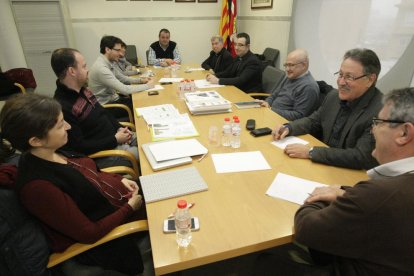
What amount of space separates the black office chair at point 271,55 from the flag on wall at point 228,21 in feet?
2.70

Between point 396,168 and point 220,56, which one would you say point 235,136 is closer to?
point 396,168

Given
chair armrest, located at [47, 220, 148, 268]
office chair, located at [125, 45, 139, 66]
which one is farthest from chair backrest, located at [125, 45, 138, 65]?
chair armrest, located at [47, 220, 148, 268]

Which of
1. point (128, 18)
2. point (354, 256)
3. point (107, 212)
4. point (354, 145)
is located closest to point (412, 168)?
point (354, 256)

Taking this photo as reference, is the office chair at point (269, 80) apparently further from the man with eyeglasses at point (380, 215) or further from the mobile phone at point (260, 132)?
the man with eyeglasses at point (380, 215)

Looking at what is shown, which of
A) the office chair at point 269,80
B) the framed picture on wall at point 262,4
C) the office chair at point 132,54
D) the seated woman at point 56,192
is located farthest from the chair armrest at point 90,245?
the office chair at point 132,54

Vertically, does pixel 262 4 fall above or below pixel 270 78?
above

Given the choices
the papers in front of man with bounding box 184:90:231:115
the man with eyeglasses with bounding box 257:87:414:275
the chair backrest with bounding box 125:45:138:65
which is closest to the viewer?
the man with eyeglasses with bounding box 257:87:414:275

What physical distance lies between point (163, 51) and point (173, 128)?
3.46 m

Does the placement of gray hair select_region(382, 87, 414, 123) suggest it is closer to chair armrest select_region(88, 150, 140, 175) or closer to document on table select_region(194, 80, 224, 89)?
chair armrest select_region(88, 150, 140, 175)

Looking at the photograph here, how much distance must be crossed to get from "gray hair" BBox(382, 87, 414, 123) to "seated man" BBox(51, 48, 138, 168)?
5.51 feet

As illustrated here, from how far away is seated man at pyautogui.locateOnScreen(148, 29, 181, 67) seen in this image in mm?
4750

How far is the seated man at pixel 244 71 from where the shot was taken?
3.36 metres

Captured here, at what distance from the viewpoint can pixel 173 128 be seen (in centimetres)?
195

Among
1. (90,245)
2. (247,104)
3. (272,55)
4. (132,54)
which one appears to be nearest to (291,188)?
(90,245)
